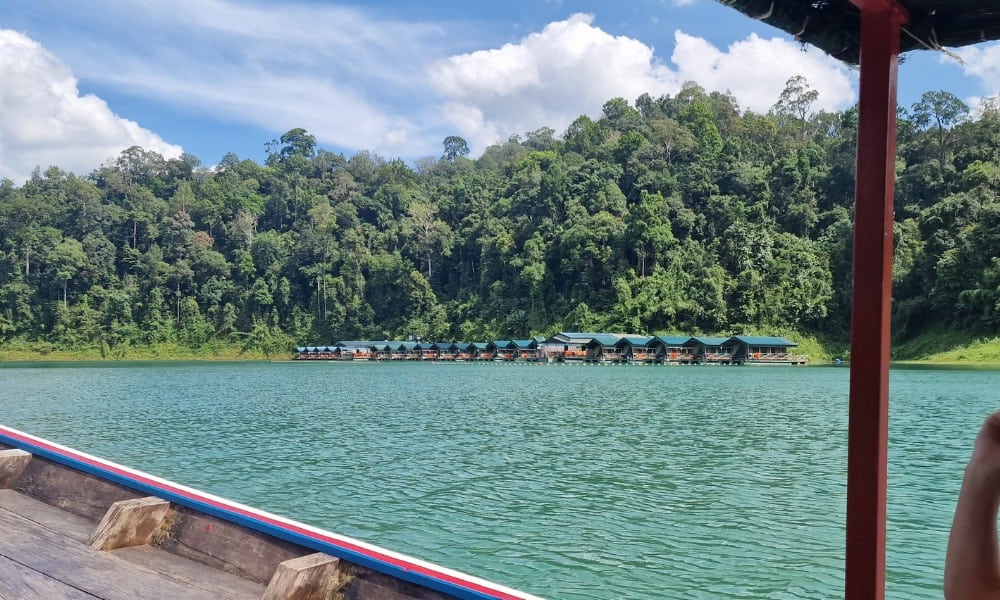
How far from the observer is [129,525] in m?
3.04

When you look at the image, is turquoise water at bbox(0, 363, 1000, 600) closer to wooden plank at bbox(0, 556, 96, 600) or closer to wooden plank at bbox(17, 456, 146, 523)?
wooden plank at bbox(17, 456, 146, 523)

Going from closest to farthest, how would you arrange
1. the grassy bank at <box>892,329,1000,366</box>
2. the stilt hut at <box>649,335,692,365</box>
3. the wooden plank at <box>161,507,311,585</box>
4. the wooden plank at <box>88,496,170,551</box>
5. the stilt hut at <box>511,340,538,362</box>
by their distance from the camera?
1. the wooden plank at <box>161,507,311,585</box>
2. the wooden plank at <box>88,496,170,551</box>
3. the grassy bank at <box>892,329,1000,366</box>
4. the stilt hut at <box>649,335,692,365</box>
5. the stilt hut at <box>511,340,538,362</box>

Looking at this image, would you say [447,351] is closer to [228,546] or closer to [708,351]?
[708,351]

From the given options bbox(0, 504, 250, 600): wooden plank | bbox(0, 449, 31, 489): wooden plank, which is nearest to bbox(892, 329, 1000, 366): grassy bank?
bbox(0, 449, 31, 489): wooden plank

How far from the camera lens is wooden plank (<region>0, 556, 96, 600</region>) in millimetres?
2590

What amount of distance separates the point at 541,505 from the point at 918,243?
4770 centimetres

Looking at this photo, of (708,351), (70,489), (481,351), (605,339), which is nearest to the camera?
(70,489)

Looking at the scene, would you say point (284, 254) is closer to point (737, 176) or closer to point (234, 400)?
point (737, 176)

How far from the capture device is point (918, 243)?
48375mm

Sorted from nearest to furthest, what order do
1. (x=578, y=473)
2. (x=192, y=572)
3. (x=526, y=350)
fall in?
(x=192, y=572), (x=578, y=473), (x=526, y=350)

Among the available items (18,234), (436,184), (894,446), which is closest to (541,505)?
(894,446)

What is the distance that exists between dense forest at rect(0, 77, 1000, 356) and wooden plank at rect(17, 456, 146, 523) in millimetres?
47226

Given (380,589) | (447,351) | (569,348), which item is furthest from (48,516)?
(447,351)

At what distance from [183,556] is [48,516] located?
3.29ft
